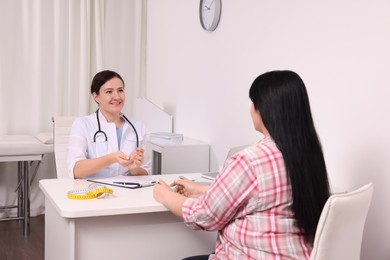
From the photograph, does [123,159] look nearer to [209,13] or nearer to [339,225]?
[339,225]

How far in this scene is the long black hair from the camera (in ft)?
4.69

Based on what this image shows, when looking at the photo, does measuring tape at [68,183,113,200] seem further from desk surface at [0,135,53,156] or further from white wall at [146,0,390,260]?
desk surface at [0,135,53,156]

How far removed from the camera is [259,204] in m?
1.44

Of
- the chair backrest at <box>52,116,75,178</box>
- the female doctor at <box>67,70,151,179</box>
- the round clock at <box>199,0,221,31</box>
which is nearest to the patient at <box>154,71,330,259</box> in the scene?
the female doctor at <box>67,70,151,179</box>

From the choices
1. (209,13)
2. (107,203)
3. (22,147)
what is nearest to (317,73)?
(107,203)

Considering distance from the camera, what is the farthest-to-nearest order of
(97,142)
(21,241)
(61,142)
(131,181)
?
(21,241)
(61,142)
(97,142)
(131,181)

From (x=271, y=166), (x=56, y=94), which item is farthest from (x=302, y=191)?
(x=56, y=94)

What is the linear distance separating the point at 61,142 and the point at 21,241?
1.07 m

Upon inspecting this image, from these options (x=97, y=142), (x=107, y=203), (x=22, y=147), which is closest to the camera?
(x=107, y=203)

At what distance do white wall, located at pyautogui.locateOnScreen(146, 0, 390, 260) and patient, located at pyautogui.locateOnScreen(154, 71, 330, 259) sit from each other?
27.0 inches

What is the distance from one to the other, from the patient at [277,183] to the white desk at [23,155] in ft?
8.05

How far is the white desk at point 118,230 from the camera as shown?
1.84 meters

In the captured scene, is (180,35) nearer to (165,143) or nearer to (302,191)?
(165,143)

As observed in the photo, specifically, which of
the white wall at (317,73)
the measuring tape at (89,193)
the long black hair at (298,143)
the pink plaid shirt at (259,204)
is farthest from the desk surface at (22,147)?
the long black hair at (298,143)
